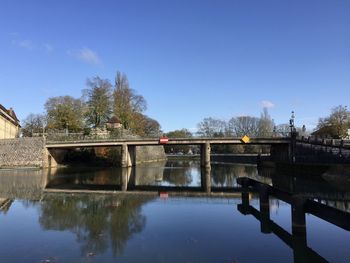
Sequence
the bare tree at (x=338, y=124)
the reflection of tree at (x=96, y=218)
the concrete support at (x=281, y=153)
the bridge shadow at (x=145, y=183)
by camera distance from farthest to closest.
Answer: the bare tree at (x=338, y=124)
the concrete support at (x=281, y=153)
the bridge shadow at (x=145, y=183)
the reflection of tree at (x=96, y=218)

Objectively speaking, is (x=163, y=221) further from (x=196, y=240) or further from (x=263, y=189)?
(x=263, y=189)

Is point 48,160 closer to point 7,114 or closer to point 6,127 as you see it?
point 6,127

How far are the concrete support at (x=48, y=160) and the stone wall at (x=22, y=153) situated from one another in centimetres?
51

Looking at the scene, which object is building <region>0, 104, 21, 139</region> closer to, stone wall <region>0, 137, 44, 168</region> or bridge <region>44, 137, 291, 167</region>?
stone wall <region>0, 137, 44, 168</region>

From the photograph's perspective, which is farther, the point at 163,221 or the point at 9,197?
the point at 9,197

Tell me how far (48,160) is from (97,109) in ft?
58.1

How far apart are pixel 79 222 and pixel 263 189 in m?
9.06

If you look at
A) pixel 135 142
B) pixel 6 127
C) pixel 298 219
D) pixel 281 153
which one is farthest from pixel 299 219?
pixel 6 127

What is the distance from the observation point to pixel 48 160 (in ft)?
205

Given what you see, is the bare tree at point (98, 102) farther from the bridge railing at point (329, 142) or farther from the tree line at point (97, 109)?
the bridge railing at point (329, 142)

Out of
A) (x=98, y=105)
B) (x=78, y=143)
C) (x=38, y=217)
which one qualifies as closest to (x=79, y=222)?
(x=38, y=217)

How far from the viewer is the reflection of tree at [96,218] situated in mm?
13034

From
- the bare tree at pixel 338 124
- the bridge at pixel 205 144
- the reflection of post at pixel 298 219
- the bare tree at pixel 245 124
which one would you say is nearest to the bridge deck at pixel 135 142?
the bridge at pixel 205 144

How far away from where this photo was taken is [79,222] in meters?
16.7
